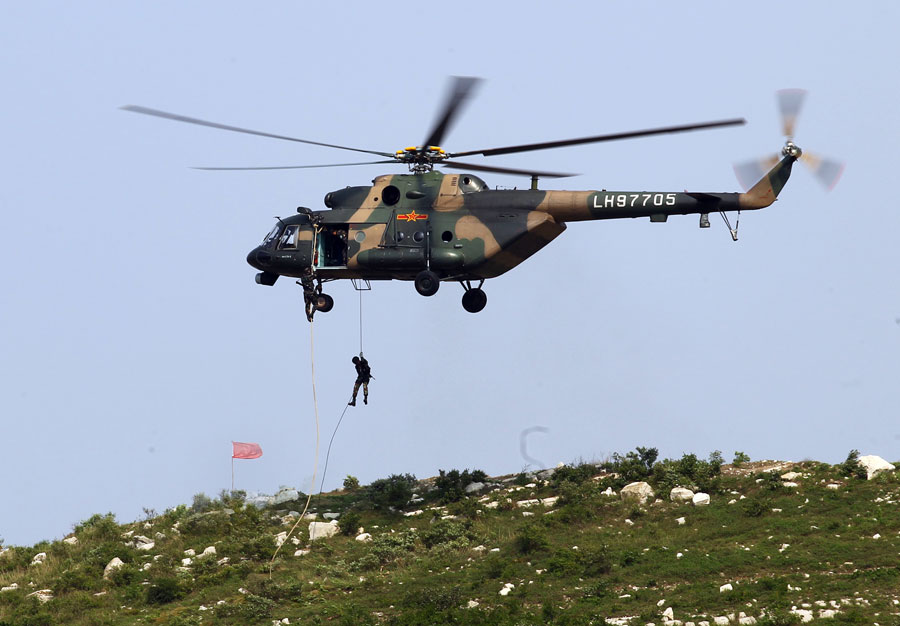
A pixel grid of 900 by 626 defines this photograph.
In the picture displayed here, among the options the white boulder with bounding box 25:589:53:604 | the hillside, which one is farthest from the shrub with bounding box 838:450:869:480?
the white boulder with bounding box 25:589:53:604

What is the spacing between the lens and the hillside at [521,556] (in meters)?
24.9

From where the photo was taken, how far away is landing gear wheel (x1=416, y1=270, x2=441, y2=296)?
29.8m

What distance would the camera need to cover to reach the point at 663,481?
3161 cm

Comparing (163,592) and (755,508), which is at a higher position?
(755,508)

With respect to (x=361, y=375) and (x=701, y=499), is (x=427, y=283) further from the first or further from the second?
(x=701, y=499)

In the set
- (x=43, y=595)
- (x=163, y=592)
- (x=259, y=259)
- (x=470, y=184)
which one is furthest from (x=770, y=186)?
(x=43, y=595)

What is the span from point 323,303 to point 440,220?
12.3 feet

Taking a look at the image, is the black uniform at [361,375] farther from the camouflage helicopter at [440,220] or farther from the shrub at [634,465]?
the shrub at [634,465]

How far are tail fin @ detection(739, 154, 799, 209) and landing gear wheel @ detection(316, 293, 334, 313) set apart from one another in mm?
10421

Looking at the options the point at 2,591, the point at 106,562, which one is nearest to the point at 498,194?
the point at 106,562

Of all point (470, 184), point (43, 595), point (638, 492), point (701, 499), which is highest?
point (470, 184)

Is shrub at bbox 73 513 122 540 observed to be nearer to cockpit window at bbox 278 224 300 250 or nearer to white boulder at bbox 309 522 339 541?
white boulder at bbox 309 522 339 541

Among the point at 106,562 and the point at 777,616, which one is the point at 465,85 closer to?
the point at 777,616

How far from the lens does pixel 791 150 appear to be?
27.8 meters
